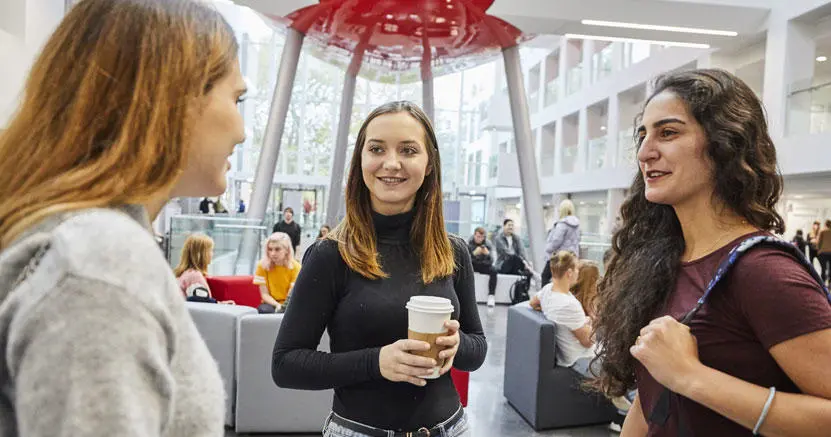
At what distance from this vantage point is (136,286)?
531 millimetres

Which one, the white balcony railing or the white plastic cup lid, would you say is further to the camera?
the white balcony railing

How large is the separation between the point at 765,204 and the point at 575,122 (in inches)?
832

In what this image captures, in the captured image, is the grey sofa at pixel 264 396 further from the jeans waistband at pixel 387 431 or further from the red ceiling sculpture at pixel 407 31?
the red ceiling sculpture at pixel 407 31

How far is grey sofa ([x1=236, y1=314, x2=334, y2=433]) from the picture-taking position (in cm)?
381

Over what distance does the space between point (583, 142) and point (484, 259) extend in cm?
1024

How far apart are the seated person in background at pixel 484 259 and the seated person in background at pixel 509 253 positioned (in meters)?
0.22

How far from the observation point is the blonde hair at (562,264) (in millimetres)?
4344

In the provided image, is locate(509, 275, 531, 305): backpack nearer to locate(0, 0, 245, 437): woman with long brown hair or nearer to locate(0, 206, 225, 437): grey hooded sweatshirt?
locate(0, 0, 245, 437): woman with long brown hair

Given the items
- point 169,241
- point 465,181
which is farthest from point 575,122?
point 169,241

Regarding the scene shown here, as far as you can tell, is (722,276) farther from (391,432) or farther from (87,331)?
(87,331)

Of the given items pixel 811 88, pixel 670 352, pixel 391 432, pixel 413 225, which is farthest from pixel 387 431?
pixel 811 88

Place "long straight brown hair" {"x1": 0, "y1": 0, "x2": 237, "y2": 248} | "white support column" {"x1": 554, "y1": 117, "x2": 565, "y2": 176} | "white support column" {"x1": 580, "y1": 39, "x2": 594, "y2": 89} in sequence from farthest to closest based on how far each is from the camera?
"white support column" {"x1": 554, "y1": 117, "x2": 565, "y2": 176}
"white support column" {"x1": 580, "y1": 39, "x2": 594, "y2": 89}
"long straight brown hair" {"x1": 0, "y1": 0, "x2": 237, "y2": 248}

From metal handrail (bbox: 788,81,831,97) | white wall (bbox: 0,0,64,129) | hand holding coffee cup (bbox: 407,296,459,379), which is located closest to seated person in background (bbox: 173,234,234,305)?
white wall (bbox: 0,0,64,129)

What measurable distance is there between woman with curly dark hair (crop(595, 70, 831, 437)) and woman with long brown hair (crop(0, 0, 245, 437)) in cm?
100
